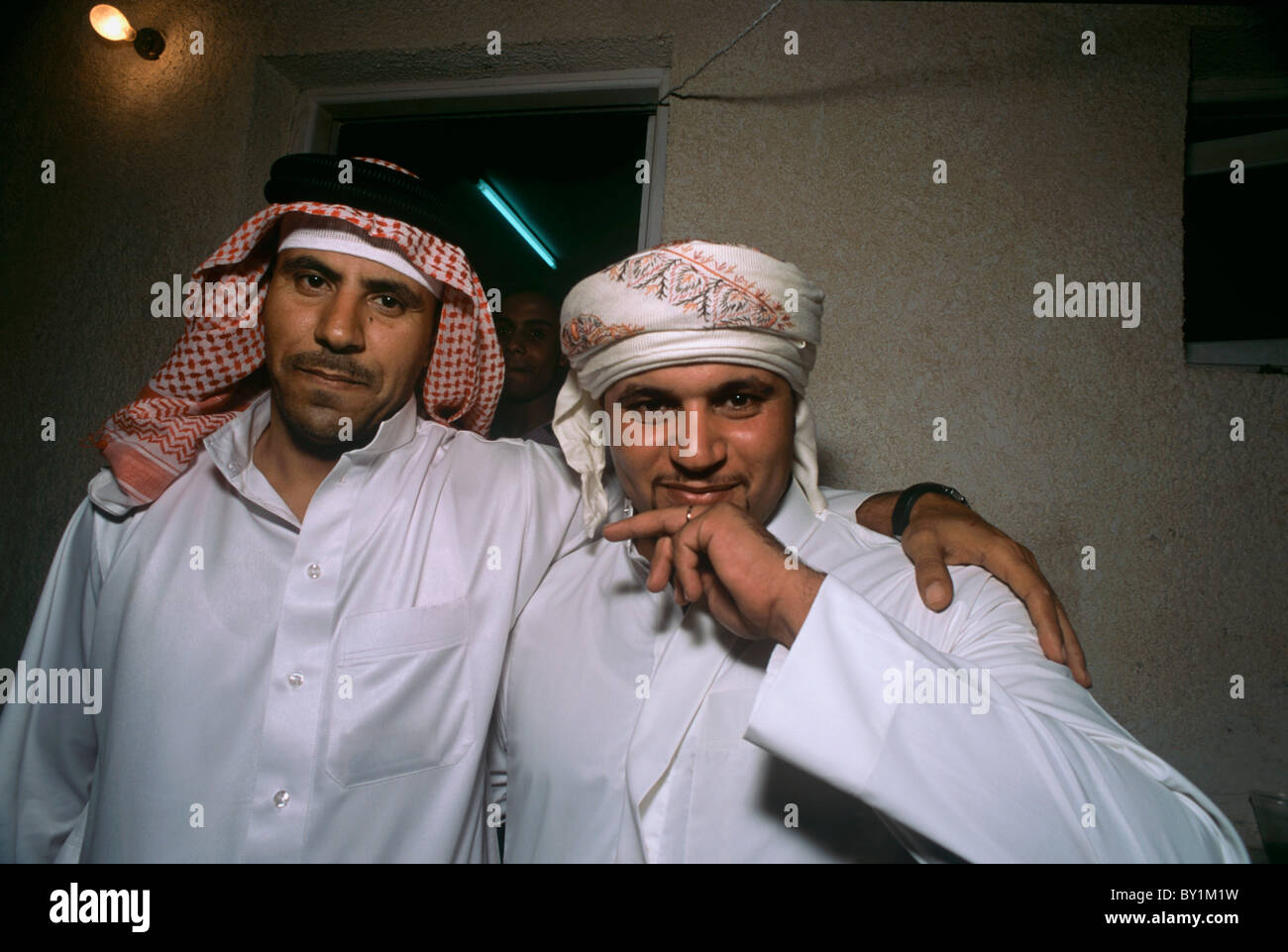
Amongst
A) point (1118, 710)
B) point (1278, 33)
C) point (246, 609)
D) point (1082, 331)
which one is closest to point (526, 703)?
point (246, 609)

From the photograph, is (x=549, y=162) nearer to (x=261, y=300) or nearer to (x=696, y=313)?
(x=261, y=300)

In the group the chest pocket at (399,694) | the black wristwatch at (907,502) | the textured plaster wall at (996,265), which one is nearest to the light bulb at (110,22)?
the textured plaster wall at (996,265)

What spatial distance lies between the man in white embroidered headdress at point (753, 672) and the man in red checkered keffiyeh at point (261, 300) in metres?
0.30

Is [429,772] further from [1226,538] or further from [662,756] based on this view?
[1226,538]

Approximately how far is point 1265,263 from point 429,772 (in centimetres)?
→ 227

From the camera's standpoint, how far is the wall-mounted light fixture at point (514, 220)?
2877 mm

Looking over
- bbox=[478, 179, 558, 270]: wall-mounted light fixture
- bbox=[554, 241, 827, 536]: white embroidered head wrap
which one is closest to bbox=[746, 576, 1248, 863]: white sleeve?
bbox=[554, 241, 827, 536]: white embroidered head wrap

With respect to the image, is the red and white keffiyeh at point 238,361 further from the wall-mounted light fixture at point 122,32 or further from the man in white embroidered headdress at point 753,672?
the wall-mounted light fixture at point 122,32

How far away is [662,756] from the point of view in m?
0.97

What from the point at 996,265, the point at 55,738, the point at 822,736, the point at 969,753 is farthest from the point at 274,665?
the point at 996,265

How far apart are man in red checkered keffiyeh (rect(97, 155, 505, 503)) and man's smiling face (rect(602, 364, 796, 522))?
1.59 feet

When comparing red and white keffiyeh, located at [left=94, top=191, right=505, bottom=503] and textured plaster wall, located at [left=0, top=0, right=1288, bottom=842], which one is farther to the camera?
textured plaster wall, located at [left=0, top=0, right=1288, bottom=842]

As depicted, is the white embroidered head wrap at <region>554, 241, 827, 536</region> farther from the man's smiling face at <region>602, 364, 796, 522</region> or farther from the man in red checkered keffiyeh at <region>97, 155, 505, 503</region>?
the man in red checkered keffiyeh at <region>97, 155, 505, 503</region>

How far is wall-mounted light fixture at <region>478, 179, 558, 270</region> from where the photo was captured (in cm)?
288
